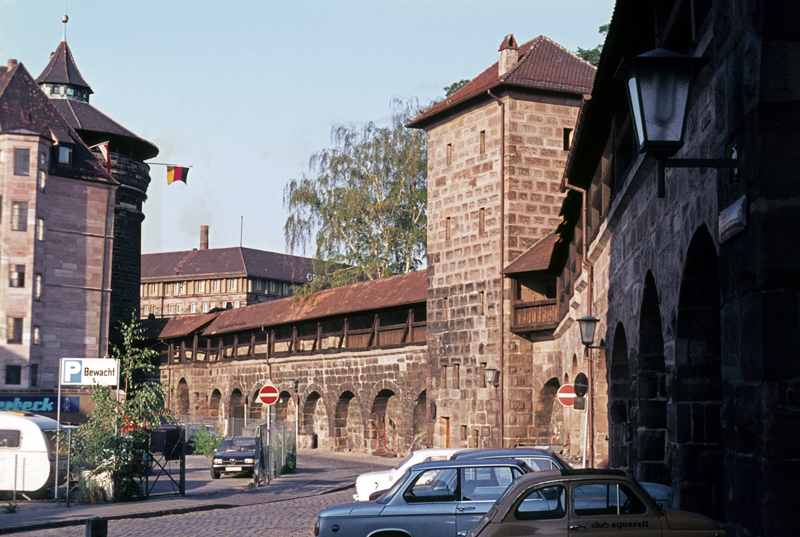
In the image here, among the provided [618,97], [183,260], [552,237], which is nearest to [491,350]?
[552,237]

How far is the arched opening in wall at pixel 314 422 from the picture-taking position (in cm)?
4306

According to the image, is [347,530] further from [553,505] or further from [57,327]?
[57,327]

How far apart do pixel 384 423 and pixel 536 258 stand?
40.8 feet

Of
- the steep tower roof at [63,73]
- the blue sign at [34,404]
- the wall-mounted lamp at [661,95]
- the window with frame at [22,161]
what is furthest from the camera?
the steep tower roof at [63,73]

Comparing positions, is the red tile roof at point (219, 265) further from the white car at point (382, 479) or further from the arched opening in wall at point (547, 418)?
the white car at point (382, 479)

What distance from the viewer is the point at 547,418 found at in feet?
101

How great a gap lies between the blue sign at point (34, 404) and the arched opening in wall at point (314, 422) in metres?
10.6

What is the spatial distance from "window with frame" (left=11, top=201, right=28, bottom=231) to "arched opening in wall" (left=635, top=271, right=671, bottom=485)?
118ft

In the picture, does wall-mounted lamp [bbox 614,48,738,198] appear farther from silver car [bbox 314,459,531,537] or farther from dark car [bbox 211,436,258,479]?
dark car [bbox 211,436,258,479]

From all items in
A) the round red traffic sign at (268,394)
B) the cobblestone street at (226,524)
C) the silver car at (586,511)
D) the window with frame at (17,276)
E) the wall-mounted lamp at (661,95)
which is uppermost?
the window with frame at (17,276)

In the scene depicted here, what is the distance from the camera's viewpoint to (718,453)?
31.0 feet

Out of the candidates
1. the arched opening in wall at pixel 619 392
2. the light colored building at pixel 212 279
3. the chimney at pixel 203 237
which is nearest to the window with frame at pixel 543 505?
the arched opening in wall at pixel 619 392

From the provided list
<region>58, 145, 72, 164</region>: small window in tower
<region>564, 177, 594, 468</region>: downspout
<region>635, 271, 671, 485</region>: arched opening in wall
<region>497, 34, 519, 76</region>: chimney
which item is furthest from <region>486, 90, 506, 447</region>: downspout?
<region>58, 145, 72, 164</region>: small window in tower

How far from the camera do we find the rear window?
790 inches
